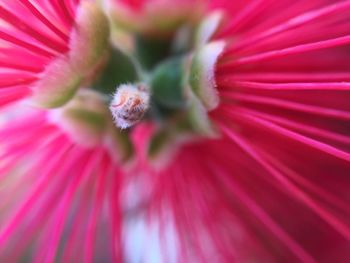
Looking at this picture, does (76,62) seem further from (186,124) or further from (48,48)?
(186,124)

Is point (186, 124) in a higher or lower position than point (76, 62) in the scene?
lower

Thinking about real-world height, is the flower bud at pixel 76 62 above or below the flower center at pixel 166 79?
above

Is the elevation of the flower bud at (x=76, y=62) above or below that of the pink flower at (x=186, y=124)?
above

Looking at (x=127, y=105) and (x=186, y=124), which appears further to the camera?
(x=186, y=124)

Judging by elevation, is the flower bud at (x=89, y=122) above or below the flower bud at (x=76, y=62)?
below

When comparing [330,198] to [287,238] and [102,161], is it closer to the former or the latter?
[287,238]

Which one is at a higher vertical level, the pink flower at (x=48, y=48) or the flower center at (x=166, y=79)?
the pink flower at (x=48, y=48)

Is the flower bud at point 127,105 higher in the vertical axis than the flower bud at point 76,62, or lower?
lower

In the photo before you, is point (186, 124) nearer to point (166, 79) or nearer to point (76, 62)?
point (166, 79)

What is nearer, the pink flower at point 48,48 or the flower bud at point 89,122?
the pink flower at point 48,48

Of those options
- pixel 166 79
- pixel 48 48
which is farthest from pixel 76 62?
pixel 166 79
